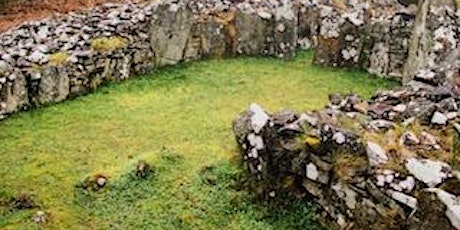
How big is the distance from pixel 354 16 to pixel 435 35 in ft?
7.32

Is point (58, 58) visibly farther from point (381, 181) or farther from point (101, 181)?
point (381, 181)

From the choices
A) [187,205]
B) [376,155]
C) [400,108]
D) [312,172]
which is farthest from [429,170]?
[187,205]

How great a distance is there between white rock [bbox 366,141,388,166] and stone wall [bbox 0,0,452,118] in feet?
19.4

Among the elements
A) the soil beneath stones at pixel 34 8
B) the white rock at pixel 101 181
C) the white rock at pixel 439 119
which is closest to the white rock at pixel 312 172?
the white rock at pixel 439 119

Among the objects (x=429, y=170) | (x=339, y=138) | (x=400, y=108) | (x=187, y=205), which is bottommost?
(x=187, y=205)

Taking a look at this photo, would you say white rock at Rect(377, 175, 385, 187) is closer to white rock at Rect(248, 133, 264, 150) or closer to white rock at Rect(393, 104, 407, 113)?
→ white rock at Rect(393, 104, 407, 113)

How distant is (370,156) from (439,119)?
132cm

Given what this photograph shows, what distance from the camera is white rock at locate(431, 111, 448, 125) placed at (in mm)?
10727

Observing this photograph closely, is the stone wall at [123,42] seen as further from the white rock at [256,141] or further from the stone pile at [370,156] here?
the white rock at [256,141]

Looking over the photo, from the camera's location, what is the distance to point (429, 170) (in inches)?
379

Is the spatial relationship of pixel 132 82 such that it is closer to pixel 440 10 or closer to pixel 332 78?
pixel 332 78

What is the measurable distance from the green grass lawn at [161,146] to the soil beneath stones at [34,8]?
397 cm

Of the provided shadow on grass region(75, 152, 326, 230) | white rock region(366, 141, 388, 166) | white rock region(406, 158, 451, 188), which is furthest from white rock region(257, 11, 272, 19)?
white rock region(406, 158, 451, 188)

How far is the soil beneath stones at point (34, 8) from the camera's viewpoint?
757 inches
